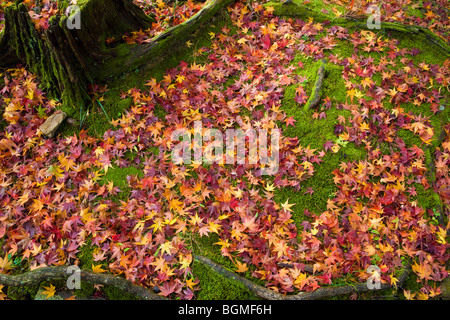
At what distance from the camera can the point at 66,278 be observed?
8.79ft

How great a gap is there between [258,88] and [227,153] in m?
1.18

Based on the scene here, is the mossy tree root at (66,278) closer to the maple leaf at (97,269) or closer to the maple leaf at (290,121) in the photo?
the maple leaf at (97,269)

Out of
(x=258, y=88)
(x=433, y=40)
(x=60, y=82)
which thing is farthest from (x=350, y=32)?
(x=60, y=82)

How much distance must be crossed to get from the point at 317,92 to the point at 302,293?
2631 mm

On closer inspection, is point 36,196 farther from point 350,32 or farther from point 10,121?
point 350,32

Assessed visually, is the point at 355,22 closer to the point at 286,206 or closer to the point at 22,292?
the point at 286,206

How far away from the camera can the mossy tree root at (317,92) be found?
3762mm

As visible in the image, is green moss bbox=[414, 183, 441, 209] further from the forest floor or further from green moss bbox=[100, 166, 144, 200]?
green moss bbox=[100, 166, 144, 200]

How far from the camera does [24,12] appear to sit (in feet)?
11.1

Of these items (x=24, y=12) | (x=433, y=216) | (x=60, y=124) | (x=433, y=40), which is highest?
(x=24, y=12)

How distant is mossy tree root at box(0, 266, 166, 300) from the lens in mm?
2645

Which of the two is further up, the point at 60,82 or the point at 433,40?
the point at 433,40
